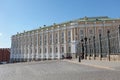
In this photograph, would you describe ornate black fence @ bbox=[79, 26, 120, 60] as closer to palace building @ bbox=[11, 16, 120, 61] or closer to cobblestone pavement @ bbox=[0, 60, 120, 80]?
cobblestone pavement @ bbox=[0, 60, 120, 80]

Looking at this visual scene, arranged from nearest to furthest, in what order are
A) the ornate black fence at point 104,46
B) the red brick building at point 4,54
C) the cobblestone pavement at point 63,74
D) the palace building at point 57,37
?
the cobblestone pavement at point 63,74
the ornate black fence at point 104,46
the palace building at point 57,37
the red brick building at point 4,54

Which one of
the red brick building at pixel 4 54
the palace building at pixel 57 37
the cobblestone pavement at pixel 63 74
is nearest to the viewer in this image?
the cobblestone pavement at pixel 63 74

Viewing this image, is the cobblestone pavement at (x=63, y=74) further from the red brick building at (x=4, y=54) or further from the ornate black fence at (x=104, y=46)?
the red brick building at (x=4, y=54)

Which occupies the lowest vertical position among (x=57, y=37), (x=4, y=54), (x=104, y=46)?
(x=4, y=54)

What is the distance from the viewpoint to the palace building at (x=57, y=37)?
7925cm

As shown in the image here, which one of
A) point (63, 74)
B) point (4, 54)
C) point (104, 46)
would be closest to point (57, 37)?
point (4, 54)

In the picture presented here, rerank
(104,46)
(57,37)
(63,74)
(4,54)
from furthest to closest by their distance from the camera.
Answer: (4,54) < (57,37) < (104,46) < (63,74)

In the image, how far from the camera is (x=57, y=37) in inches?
3514

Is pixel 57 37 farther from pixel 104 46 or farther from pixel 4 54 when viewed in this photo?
pixel 104 46

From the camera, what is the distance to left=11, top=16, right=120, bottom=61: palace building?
260 ft

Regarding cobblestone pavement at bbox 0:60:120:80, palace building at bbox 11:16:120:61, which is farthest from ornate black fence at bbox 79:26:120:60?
palace building at bbox 11:16:120:61

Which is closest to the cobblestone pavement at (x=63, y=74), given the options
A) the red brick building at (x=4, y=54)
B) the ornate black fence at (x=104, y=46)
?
the ornate black fence at (x=104, y=46)

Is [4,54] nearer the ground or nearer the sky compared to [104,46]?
nearer the ground

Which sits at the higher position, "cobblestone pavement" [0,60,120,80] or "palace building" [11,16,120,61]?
"palace building" [11,16,120,61]
